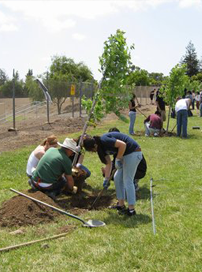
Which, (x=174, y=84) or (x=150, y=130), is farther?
(x=174, y=84)

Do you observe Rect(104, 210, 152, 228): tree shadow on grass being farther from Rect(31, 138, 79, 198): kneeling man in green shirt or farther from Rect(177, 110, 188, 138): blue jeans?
Rect(177, 110, 188, 138): blue jeans

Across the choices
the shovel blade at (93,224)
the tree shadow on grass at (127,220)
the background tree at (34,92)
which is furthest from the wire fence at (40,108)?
the shovel blade at (93,224)

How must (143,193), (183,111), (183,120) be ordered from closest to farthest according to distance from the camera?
(143,193), (183,111), (183,120)

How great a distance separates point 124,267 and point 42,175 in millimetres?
2720

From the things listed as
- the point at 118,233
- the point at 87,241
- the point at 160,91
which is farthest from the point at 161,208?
the point at 160,91

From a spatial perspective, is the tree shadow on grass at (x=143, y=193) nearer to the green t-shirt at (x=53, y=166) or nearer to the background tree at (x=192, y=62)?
Answer: the green t-shirt at (x=53, y=166)

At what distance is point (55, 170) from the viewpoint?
5.77m

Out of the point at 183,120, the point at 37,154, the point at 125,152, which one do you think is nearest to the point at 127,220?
the point at 125,152

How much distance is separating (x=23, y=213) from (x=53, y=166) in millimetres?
971

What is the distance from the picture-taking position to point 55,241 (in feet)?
14.4

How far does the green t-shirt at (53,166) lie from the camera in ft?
18.6

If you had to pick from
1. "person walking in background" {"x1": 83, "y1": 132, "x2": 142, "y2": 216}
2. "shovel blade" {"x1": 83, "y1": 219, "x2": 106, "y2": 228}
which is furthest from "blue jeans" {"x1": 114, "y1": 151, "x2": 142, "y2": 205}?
"shovel blade" {"x1": 83, "y1": 219, "x2": 106, "y2": 228}

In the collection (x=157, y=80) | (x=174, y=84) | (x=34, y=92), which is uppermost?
(x=157, y=80)

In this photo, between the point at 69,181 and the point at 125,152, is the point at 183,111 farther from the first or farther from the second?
the point at 125,152
